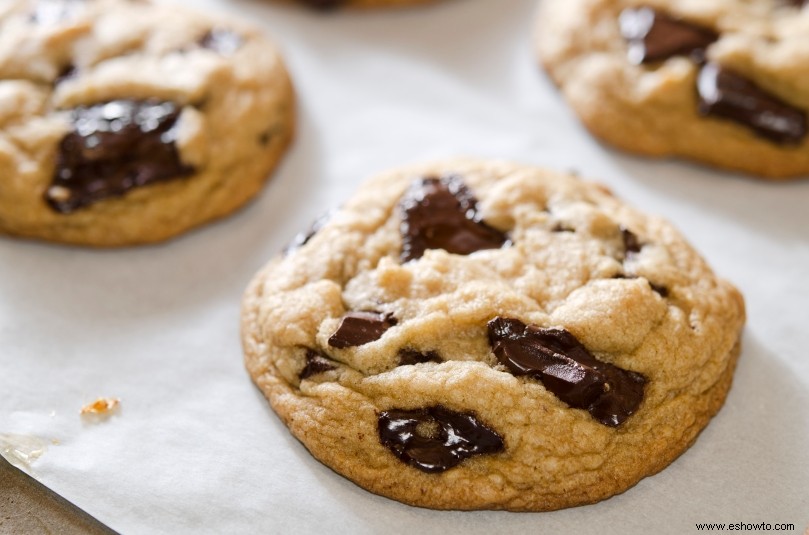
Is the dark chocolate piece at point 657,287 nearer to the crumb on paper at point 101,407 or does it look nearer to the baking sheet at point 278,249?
the baking sheet at point 278,249

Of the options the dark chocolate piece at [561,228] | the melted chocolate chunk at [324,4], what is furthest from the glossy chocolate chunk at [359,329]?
the melted chocolate chunk at [324,4]

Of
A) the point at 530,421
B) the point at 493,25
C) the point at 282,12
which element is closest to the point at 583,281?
the point at 530,421

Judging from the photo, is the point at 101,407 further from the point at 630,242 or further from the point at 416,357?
the point at 630,242

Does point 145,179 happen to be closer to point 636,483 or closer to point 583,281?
point 583,281

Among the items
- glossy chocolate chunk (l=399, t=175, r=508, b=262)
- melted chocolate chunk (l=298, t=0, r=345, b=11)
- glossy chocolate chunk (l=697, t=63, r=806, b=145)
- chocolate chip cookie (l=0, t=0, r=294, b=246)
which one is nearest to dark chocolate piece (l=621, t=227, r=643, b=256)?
glossy chocolate chunk (l=399, t=175, r=508, b=262)

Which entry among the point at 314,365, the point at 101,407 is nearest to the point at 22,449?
the point at 101,407

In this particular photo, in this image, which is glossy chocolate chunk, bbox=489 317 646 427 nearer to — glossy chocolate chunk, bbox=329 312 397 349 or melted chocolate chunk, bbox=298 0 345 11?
glossy chocolate chunk, bbox=329 312 397 349
